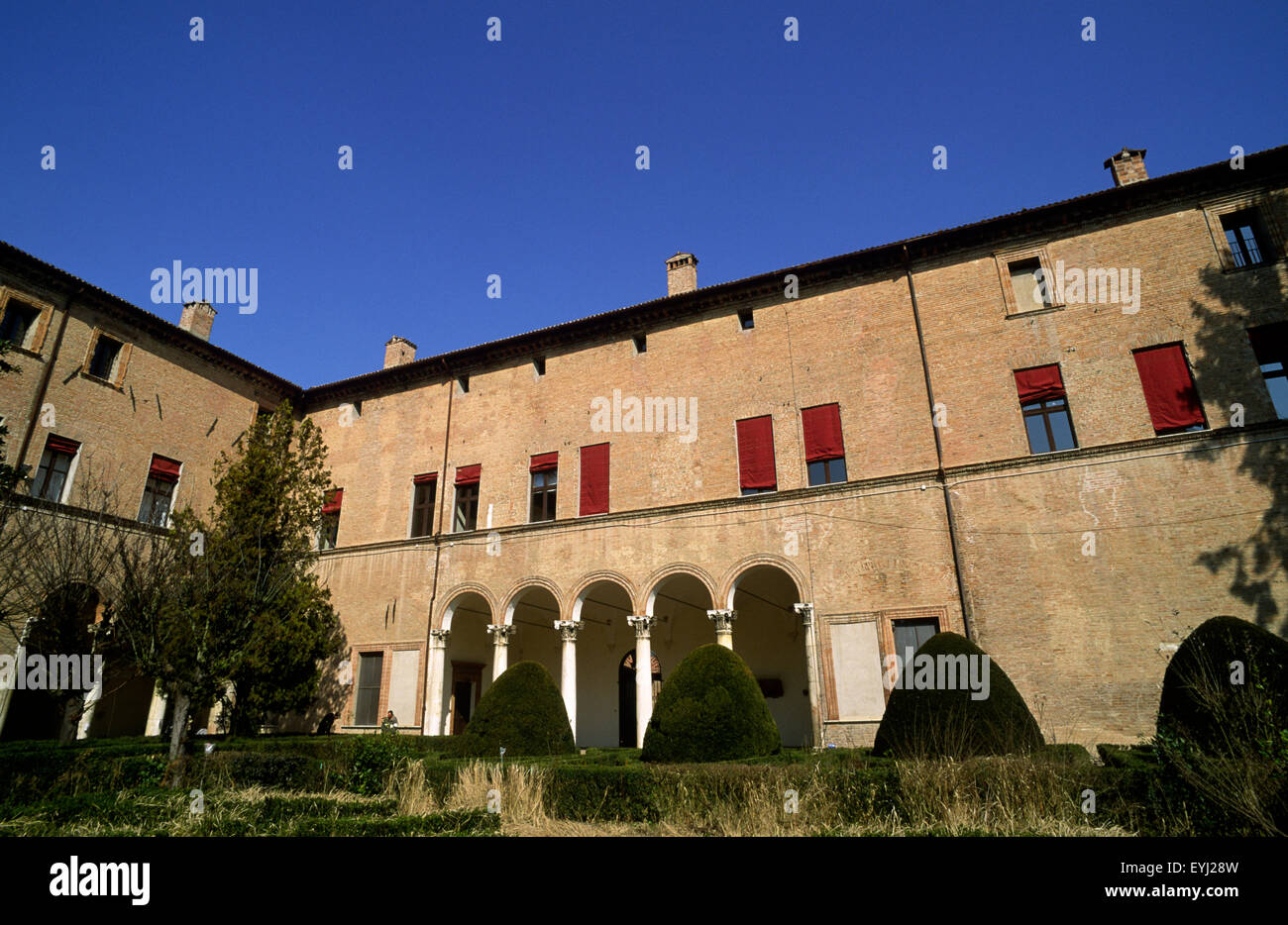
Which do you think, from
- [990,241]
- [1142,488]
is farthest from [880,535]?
[990,241]

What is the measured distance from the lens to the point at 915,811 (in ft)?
28.2

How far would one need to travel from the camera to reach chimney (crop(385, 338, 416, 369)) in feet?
90.2

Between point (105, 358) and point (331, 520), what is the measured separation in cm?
810

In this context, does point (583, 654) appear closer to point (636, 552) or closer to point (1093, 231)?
point (636, 552)

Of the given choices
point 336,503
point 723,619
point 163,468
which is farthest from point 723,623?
point 163,468

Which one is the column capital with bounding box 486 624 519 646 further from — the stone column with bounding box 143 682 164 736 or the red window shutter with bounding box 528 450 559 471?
the stone column with bounding box 143 682 164 736

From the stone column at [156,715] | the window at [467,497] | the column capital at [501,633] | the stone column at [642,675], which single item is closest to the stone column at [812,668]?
the stone column at [642,675]

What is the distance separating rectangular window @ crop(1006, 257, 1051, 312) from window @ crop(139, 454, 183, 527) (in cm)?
2445

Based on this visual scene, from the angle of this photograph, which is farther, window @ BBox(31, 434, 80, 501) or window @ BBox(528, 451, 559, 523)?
window @ BBox(528, 451, 559, 523)

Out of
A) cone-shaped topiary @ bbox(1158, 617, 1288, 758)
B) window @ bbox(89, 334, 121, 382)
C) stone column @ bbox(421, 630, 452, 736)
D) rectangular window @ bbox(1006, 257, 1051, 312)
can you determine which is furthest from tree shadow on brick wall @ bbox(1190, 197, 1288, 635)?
window @ bbox(89, 334, 121, 382)

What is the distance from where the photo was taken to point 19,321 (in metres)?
19.7

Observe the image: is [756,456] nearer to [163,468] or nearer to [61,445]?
[163,468]

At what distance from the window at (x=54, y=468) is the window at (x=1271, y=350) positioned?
2915 cm
